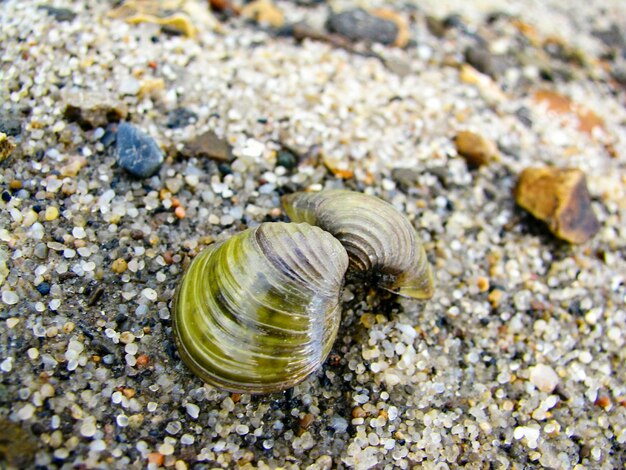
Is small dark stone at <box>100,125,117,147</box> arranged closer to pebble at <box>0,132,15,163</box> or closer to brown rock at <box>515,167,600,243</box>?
pebble at <box>0,132,15,163</box>

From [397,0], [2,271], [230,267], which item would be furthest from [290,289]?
[397,0]

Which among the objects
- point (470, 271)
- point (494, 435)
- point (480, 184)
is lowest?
point (494, 435)

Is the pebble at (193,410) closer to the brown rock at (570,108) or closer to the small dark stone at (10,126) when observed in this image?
the small dark stone at (10,126)

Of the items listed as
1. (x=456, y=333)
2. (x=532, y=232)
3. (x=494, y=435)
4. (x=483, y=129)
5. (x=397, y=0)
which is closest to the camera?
(x=494, y=435)

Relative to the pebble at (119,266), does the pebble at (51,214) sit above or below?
above

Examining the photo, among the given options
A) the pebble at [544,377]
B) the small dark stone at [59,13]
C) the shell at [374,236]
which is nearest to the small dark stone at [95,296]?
the shell at [374,236]

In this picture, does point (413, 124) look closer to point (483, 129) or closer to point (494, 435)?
point (483, 129)

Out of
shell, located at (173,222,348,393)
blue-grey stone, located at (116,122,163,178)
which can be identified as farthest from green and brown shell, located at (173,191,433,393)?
blue-grey stone, located at (116,122,163,178)
